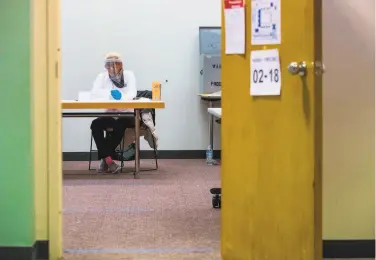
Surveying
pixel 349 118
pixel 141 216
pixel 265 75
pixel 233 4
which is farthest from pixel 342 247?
pixel 141 216

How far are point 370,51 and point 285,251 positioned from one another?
1011 mm

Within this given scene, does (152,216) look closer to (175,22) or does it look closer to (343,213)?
(343,213)

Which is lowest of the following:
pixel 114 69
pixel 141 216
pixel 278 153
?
pixel 141 216

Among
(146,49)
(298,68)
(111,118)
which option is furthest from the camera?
(146,49)

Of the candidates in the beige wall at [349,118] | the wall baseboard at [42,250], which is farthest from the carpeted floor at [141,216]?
the beige wall at [349,118]

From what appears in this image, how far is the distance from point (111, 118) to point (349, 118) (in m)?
3.29

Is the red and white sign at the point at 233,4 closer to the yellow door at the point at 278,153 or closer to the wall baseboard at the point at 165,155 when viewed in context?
the yellow door at the point at 278,153

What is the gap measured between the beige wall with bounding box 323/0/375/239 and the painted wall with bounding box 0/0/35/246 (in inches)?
53.7

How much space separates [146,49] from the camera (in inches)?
261

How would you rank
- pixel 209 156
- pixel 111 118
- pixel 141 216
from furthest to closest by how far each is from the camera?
pixel 209 156, pixel 111 118, pixel 141 216

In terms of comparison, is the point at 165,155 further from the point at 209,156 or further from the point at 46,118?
the point at 46,118

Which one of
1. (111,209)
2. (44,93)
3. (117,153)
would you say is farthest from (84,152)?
(44,93)

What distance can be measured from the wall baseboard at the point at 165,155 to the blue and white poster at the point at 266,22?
4395 millimetres

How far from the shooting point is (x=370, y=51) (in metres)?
2.56
